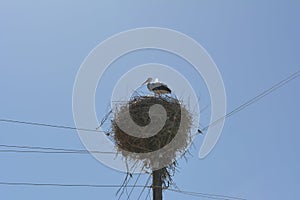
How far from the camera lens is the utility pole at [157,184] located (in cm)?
645

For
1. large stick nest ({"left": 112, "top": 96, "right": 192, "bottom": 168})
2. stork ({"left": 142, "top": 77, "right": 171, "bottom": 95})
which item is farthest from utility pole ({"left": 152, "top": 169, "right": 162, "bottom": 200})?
stork ({"left": 142, "top": 77, "right": 171, "bottom": 95})

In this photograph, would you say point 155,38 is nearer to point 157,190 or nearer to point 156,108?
point 156,108

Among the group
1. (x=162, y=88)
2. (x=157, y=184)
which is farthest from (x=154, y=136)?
(x=162, y=88)

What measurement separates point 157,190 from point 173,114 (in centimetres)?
119

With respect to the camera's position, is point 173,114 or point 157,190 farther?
point 173,114

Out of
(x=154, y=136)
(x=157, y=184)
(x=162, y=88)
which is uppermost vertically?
(x=162, y=88)

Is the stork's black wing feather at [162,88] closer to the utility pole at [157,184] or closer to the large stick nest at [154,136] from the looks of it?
the large stick nest at [154,136]

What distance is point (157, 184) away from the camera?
656cm

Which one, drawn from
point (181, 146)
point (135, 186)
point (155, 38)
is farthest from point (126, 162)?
point (155, 38)

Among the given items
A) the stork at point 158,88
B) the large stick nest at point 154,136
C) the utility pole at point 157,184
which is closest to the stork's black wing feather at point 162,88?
the stork at point 158,88

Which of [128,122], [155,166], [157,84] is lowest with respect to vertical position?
[155,166]

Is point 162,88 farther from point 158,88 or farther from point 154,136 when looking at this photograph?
point 154,136

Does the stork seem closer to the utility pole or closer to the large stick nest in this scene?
the large stick nest

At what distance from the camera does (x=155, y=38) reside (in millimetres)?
8078
